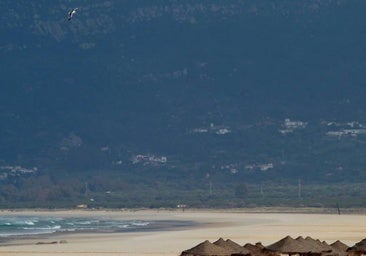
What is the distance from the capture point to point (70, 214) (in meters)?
104

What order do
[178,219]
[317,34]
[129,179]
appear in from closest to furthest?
[178,219] < [129,179] < [317,34]

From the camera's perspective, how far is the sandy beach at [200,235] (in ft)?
177

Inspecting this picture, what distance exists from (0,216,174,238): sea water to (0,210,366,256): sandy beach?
2673 mm

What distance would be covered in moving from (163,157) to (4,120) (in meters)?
25.6

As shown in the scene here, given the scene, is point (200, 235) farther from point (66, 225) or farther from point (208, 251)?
point (208, 251)

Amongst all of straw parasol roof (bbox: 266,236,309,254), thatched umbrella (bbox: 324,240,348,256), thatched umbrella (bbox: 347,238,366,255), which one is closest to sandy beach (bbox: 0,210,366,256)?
thatched umbrella (bbox: 324,240,348,256)

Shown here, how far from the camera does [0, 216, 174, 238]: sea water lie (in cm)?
7356

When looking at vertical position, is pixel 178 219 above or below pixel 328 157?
below

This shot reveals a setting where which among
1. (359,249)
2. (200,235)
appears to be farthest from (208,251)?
(200,235)

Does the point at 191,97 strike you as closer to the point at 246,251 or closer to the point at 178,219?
the point at 178,219

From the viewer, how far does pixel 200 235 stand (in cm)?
6481

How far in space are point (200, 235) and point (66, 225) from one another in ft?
62.0

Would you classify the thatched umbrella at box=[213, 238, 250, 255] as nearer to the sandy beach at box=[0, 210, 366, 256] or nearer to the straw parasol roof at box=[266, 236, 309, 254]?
the straw parasol roof at box=[266, 236, 309, 254]

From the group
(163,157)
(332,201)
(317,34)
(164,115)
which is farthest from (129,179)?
(317,34)
